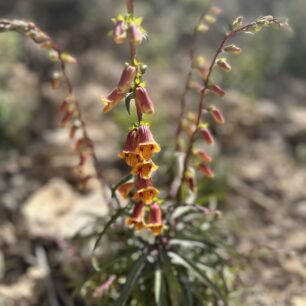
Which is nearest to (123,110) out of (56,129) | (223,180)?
(56,129)

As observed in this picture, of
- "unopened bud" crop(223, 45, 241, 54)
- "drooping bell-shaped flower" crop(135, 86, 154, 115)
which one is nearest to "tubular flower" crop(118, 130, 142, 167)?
"drooping bell-shaped flower" crop(135, 86, 154, 115)

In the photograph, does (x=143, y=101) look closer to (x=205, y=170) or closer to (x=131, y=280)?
(x=205, y=170)

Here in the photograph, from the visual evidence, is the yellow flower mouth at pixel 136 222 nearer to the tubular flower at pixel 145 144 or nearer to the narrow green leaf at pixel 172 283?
the narrow green leaf at pixel 172 283

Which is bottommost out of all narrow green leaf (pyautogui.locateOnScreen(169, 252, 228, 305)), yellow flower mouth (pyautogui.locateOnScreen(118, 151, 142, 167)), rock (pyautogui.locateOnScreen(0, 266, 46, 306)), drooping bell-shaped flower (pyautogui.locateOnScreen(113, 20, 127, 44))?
rock (pyautogui.locateOnScreen(0, 266, 46, 306))

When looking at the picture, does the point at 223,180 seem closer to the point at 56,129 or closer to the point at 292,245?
the point at 292,245

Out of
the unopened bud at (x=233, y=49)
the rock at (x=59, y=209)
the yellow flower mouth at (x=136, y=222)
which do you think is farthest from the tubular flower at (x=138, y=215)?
the rock at (x=59, y=209)

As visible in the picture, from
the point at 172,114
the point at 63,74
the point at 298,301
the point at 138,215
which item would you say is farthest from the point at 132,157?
the point at 172,114

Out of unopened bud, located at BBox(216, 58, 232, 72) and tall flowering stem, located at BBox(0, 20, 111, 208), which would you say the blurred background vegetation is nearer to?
tall flowering stem, located at BBox(0, 20, 111, 208)
